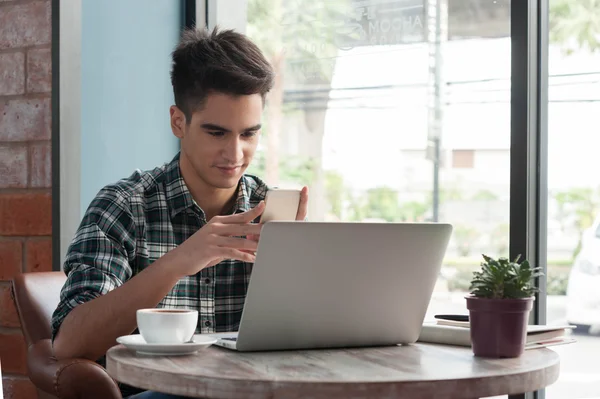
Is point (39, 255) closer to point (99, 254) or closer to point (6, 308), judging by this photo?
point (6, 308)

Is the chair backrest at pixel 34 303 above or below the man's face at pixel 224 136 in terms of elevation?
below

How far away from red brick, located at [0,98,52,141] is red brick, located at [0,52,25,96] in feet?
0.12

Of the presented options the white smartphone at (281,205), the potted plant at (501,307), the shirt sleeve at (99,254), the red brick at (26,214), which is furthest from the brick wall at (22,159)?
the potted plant at (501,307)

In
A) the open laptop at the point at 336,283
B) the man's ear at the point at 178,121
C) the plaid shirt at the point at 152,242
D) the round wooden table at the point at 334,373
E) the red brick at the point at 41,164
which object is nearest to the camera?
the round wooden table at the point at 334,373

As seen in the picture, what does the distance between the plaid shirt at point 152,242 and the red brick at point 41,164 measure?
66 cm

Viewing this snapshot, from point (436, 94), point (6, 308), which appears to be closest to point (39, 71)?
point (6, 308)

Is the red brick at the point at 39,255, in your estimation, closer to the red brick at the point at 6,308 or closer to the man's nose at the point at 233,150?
the red brick at the point at 6,308

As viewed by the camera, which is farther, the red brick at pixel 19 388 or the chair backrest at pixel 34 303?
the red brick at pixel 19 388

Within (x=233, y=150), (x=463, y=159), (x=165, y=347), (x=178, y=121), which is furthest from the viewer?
(x=463, y=159)

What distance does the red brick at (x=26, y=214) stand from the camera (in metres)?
2.54

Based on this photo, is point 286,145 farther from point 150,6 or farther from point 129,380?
point 129,380

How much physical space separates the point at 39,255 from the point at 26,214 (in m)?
0.13

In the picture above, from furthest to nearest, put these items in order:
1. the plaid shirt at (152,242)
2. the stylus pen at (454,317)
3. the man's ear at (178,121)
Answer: the man's ear at (178,121), the plaid shirt at (152,242), the stylus pen at (454,317)

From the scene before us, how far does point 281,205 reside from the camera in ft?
4.82
